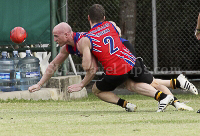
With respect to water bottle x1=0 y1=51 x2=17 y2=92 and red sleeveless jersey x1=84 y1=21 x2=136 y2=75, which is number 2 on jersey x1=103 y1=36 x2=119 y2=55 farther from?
water bottle x1=0 y1=51 x2=17 y2=92

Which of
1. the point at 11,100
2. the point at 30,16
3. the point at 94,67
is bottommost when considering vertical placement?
the point at 11,100

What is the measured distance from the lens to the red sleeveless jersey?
20.8ft

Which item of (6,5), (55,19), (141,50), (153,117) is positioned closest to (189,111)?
(153,117)

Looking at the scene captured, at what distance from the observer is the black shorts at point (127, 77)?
6.43 metres

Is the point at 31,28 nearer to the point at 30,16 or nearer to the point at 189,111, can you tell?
the point at 30,16

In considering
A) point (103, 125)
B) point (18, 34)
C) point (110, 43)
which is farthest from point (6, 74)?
point (103, 125)

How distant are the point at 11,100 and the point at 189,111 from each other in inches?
143

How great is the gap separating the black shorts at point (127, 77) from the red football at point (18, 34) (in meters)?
3.83

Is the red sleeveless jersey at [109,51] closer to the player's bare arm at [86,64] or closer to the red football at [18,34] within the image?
the player's bare arm at [86,64]

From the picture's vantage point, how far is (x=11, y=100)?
873cm

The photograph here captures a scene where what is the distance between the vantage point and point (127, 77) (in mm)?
6469

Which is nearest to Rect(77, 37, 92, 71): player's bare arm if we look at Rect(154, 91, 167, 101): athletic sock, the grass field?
the grass field

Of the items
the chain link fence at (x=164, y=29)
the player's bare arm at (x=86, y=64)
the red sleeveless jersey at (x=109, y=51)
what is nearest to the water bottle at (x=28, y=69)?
the chain link fence at (x=164, y=29)

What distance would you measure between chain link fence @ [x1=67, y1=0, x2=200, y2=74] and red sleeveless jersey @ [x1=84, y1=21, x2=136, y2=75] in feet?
20.6
